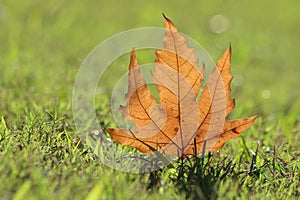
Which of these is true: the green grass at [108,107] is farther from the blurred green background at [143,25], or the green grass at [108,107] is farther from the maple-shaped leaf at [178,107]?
the maple-shaped leaf at [178,107]

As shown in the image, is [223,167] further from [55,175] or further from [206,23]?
[206,23]

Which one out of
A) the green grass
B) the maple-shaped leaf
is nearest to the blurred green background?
the green grass

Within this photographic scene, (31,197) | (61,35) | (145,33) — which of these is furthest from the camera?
(145,33)

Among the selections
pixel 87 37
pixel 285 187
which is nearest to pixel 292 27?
pixel 87 37

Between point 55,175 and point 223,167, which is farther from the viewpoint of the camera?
point 223,167

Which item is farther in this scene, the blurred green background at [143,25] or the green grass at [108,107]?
the blurred green background at [143,25]

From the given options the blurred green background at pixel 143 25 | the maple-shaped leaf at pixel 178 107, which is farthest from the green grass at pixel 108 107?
the maple-shaped leaf at pixel 178 107
